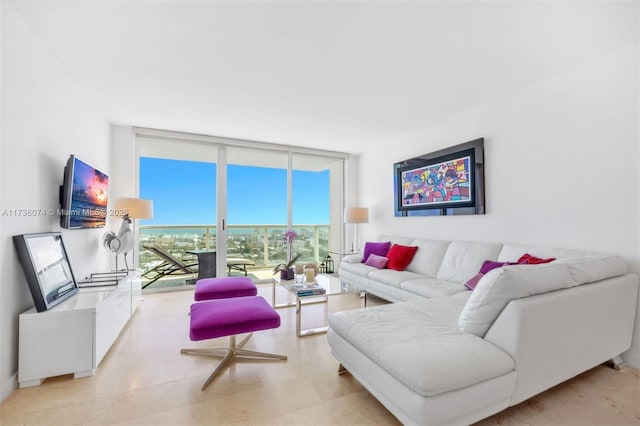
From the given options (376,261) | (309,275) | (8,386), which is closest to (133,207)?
(8,386)

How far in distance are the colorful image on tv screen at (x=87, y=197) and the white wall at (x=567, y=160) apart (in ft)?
13.0

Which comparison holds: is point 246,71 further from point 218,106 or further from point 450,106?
point 450,106

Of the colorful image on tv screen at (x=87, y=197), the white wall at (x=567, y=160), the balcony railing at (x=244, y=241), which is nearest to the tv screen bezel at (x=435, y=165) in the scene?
the white wall at (x=567, y=160)

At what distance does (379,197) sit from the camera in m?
4.97

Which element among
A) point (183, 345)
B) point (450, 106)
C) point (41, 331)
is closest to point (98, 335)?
point (41, 331)

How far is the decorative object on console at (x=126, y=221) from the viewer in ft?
10.5

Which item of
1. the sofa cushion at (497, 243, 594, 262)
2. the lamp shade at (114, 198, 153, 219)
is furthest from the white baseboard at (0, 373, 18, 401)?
the sofa cushion at (497, 243, 594, 262)

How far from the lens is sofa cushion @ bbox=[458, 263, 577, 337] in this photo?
58.6 inches

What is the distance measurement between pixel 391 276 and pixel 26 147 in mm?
3366

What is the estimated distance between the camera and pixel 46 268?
1991mm

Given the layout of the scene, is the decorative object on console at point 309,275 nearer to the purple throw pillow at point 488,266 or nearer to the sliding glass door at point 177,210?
the purple throw pillow at point 488,266

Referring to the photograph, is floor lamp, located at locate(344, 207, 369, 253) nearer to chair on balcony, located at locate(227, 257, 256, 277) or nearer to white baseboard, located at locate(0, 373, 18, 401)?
chair on balcony, located at locate(227, 257, 256, 277)

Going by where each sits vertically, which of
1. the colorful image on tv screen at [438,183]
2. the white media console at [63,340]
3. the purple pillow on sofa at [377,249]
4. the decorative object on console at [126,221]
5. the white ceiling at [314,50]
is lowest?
the white media console at [63,340]

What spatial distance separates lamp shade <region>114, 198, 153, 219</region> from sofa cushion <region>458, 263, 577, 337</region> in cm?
362
